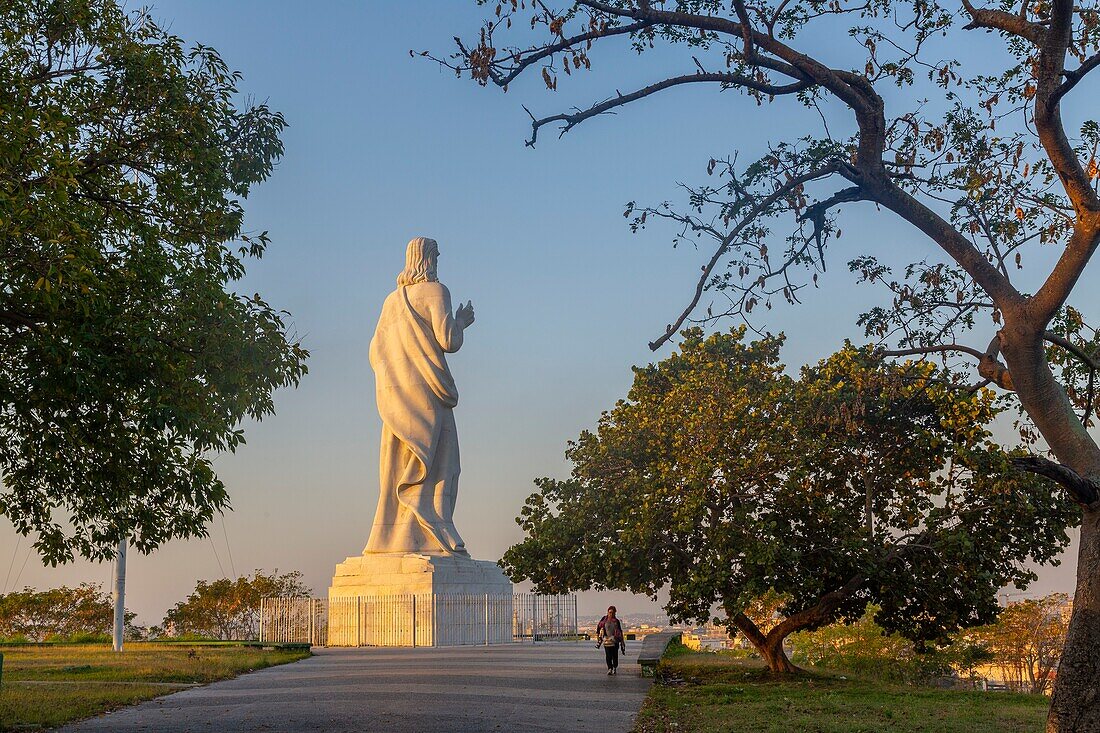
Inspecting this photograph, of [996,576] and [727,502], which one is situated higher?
[727,502]

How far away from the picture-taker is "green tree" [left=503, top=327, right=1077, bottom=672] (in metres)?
14.7

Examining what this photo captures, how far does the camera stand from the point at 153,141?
1137 centimetres

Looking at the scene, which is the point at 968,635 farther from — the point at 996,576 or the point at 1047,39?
the point at 1047,39

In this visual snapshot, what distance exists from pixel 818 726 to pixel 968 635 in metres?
19.6

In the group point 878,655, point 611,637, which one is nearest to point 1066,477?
point 611,637

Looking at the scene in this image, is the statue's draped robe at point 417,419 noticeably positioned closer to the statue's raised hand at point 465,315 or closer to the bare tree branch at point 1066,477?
the statue's raised hand at point 465,315

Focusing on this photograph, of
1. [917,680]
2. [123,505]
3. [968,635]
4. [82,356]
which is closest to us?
[82,356]

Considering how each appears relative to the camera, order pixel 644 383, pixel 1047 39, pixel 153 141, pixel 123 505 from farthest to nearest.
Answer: pixel 644 383
pixel 153 141
pixel 123 505
pixel 1047 39

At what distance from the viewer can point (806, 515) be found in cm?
1522

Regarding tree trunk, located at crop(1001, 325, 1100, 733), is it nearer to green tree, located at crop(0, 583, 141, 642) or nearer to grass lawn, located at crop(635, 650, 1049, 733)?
grass lawn, located at crop(635, 650, 1049, 733)

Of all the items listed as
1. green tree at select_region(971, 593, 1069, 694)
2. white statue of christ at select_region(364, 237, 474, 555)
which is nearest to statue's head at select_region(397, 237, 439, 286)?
white statue of christ at select_region(364, 237, 474, 555)

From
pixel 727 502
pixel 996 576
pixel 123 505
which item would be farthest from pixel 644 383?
pixel 123 505

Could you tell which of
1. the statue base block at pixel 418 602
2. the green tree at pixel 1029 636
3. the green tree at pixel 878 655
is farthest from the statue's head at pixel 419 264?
the green tree at pixel 1029 636

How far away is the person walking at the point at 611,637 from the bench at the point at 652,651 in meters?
0.44
